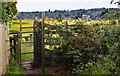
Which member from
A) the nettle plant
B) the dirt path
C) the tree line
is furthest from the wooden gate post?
the nettle plant

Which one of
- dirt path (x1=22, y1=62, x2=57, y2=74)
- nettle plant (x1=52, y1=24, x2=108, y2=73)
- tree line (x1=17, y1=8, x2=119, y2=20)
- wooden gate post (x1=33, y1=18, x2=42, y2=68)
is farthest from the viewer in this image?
wooden gate post (x1=33, y1=18, x2=42, y2=68)

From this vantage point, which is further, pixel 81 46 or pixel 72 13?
pixel 72 13

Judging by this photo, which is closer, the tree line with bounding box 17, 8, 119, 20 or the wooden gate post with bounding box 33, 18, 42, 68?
the tree line with bounding box 17, 8, 119, 20

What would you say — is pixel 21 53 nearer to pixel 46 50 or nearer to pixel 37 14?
pixel 46 50

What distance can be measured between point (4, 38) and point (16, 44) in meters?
1.66

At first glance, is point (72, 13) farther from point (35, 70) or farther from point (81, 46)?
point (35, 70)

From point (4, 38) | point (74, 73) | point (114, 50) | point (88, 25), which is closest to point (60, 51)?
point (74, 73)

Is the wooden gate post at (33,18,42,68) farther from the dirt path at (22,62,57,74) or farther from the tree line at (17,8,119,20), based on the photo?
the tree line at (17,8,119,20)

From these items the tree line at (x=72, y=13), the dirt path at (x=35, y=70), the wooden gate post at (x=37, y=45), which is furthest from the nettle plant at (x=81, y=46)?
the wooden gate post at (x=37, y=45)

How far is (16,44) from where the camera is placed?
5.83 metres

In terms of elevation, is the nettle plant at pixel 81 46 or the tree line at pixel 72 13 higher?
the tree line at pixel 72 13

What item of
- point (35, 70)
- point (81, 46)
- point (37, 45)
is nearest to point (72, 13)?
point (81, 46)

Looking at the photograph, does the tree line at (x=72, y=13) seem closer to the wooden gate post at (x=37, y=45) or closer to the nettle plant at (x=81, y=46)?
the nettle plant at (x=81, y=46)

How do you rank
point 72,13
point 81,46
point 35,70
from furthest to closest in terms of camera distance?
point 35,70 < point 72,13 < point 81,46
